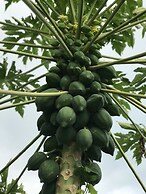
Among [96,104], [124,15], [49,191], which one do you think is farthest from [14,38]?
[49,191]

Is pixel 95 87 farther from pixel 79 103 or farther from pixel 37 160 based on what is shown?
pixel 37 160

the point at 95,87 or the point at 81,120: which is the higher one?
the point at 95,87

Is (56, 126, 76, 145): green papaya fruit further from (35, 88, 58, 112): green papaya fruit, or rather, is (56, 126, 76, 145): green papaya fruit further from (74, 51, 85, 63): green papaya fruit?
(74, 51, 85, 63): green papaya fruit

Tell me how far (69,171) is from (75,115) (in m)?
0.35

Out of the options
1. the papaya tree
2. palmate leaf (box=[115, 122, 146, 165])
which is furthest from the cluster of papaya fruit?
palmate leaf (box=[115, 122, 146, 165])

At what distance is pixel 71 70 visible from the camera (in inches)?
116

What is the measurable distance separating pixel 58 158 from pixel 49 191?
0.71 ft

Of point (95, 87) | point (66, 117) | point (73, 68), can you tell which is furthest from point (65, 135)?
point (73, 68)

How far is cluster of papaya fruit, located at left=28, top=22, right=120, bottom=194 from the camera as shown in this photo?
2.60m

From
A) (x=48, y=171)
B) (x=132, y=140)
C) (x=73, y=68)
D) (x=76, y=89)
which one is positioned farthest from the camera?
(x=132, y=140)

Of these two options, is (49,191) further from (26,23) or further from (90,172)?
(26,23)

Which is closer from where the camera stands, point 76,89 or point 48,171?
point 48,171

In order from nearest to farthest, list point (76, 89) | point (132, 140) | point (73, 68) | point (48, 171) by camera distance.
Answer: point (48, 171) < point (76, 89) < point (73, 68) < point (132, 140)

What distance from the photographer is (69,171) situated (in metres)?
2.56
